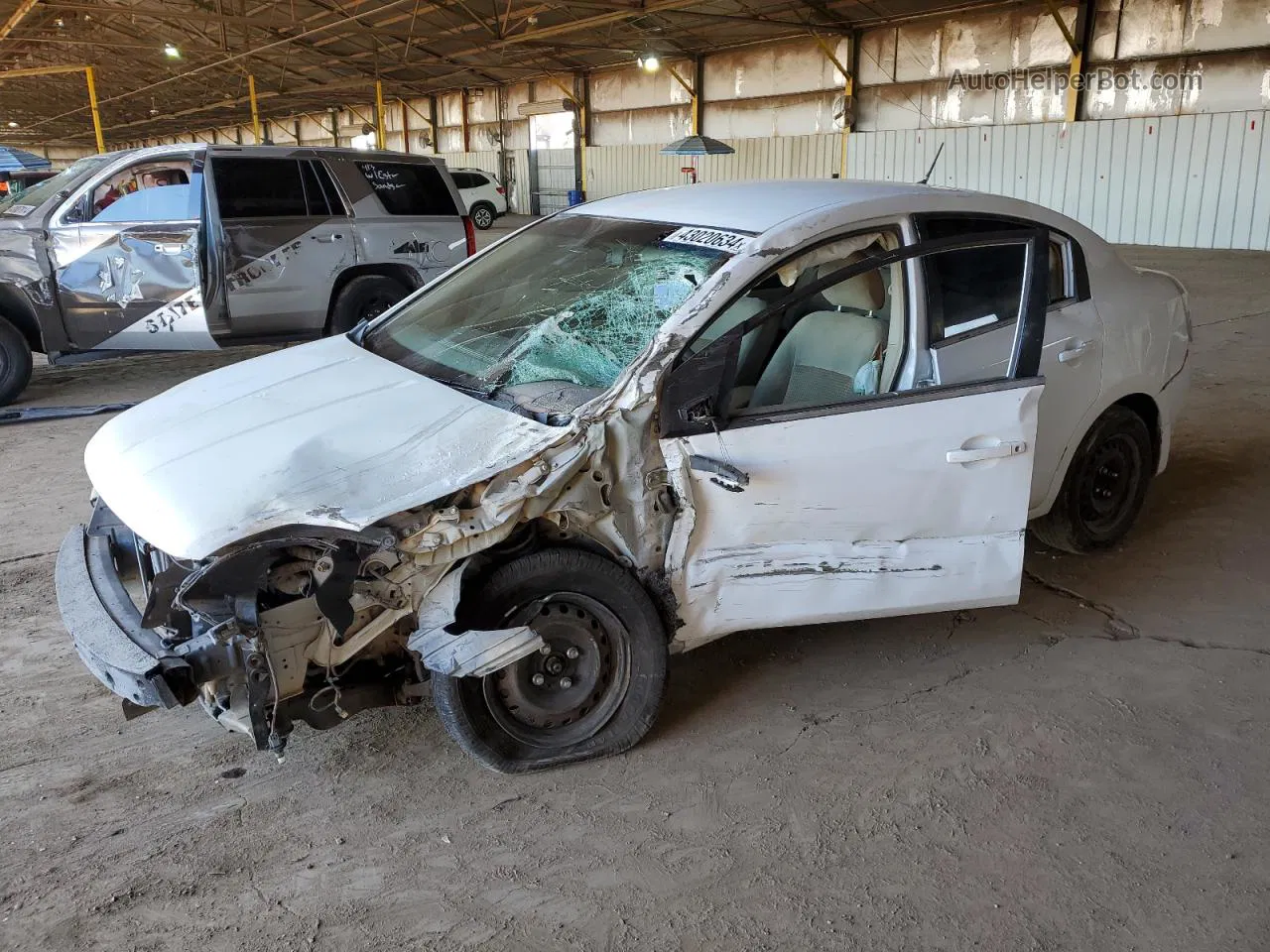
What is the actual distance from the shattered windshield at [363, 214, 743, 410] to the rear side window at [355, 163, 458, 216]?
5133 millimetres

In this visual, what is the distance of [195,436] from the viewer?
124 inches

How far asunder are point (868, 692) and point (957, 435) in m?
1.02

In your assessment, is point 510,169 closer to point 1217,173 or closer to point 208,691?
point 1217,173

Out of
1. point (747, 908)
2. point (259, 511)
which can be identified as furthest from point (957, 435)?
point (259, 511)

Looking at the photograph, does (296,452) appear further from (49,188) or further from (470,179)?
(470,179)

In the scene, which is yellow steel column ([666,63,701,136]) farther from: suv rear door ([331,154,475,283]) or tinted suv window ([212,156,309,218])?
tinted suv window ([212,156,309,218])

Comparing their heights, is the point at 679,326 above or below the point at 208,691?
above

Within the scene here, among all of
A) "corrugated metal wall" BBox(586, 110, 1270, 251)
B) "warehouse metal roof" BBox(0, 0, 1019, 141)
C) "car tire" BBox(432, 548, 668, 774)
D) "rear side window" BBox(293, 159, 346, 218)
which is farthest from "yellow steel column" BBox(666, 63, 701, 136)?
"car tire" BBox(432, 548, 668, 774)

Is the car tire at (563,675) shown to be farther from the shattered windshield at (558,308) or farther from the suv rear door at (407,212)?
the suv rear door at (407,212)

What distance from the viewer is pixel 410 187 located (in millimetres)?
9117

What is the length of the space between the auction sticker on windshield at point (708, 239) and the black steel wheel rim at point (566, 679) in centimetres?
127

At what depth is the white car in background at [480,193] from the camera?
26328 mm

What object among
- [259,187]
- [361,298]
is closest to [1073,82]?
[361,298]

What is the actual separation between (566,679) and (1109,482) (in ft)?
9.66
